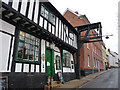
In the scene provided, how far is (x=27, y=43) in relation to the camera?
6.00 metres

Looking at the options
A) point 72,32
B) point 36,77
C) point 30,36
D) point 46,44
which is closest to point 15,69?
point 36,77

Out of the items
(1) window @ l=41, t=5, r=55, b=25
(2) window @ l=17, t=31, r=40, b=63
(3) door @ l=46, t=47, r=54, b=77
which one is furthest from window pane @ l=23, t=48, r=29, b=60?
(1) window @ l=41, t=5, r=55, b=25

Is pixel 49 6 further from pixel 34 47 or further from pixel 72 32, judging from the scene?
pixel 72 32

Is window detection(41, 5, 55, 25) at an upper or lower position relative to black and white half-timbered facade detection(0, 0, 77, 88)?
upper

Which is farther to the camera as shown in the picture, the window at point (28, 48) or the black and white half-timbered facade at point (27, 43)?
the window at point (28, 48)

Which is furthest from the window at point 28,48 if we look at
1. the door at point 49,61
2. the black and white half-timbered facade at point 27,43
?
the door at point 49,61

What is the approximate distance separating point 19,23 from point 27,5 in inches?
50.0

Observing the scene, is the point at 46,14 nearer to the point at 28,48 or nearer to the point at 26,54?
the point at 28,48

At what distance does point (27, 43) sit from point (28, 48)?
288mm

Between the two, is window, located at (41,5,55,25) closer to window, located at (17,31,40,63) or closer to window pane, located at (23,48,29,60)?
window, located at (17,31,40,63)

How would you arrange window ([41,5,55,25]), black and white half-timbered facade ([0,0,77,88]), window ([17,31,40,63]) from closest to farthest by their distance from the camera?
black and white half-timbered facade ([0,0,77,88]) < window ([17,31,40,63]) < window ([41,5,55,25])

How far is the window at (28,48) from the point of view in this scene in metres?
5.48

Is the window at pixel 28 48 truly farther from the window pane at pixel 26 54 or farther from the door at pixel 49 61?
the door at pixel 49 61

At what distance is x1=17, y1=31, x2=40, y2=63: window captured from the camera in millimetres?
5477
